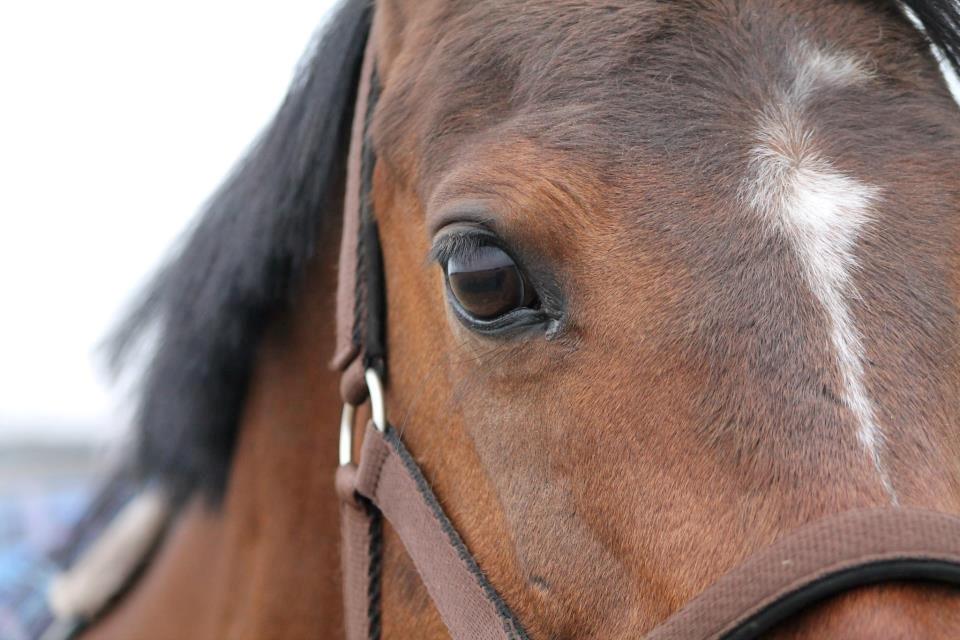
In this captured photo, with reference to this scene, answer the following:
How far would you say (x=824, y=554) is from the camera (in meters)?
1.07

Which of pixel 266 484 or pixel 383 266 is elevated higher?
pixel 383 266

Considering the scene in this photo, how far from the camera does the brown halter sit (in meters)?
1.08

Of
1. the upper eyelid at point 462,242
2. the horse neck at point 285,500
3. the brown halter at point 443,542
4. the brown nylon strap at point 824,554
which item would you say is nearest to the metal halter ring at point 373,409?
the brown halter at point 443,542

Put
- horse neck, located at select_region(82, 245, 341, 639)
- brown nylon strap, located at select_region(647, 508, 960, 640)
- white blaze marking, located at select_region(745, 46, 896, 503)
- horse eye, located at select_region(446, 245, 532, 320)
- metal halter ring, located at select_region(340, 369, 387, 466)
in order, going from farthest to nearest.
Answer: horse neck, located at select_region(82, 245, 341, 639)
metal halter ring, located at select_region(340, 369, 387, 466)
horse eye, located at select_region(446, 245, 532, 320)
white blaze marking, located at select_region(745, 46, 896, 503)
brown nylon strap, located at select_region(647, 508, 960, 640)

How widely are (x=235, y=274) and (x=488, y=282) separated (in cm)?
83

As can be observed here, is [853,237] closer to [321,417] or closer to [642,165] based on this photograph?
[642,165]

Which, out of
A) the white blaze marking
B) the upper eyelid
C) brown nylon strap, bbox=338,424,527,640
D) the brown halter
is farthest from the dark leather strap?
the white blaze marking

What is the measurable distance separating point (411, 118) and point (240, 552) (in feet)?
3.55

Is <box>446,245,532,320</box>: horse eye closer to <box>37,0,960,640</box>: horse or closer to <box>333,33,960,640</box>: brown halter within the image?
<box>37,0,960,640</box>: horse

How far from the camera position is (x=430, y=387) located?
1.60m

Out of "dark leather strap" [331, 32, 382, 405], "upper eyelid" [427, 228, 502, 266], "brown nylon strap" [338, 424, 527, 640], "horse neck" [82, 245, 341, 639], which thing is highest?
"upper eyelid" [427, 228, 502, 266]

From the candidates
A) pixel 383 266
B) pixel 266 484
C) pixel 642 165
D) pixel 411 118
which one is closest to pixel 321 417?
pixel 266 484

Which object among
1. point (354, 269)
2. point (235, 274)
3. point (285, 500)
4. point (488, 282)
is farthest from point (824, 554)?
point (235, 274)

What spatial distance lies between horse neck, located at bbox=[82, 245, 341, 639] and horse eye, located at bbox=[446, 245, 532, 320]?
0.60 metres
